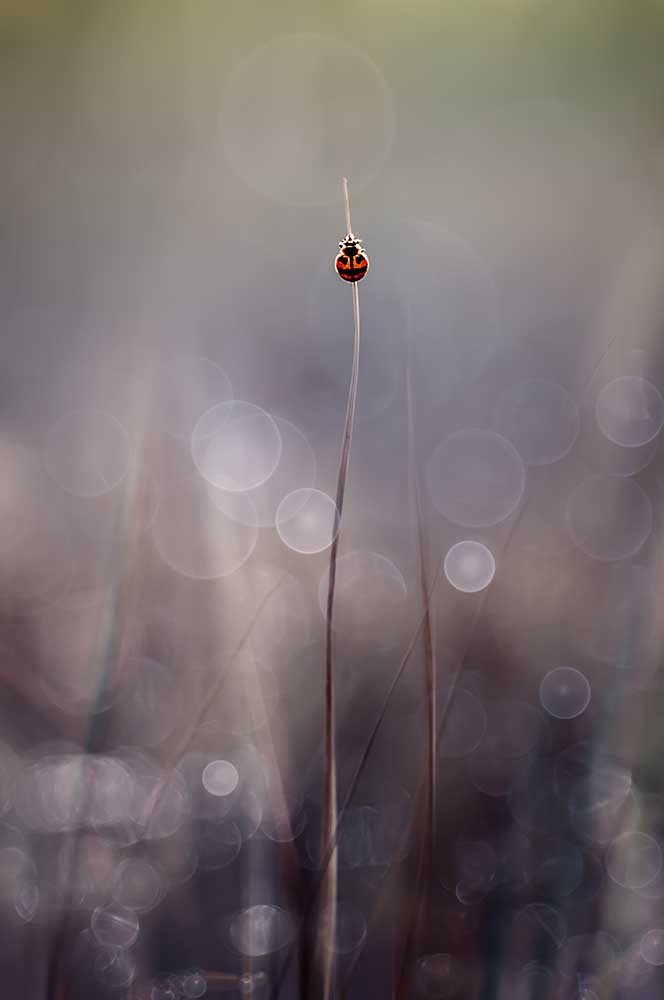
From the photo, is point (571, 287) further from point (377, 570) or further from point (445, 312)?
point (377, 570)

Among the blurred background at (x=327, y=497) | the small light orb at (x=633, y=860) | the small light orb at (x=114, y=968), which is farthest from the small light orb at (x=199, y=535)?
the small light orb at (x=633, y=860)

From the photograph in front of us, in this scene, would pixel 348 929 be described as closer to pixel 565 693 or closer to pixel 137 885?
pixel 137 885

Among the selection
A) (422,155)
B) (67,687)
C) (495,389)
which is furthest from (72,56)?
(67,687)

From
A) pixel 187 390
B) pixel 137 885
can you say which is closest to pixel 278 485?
pixel 187 390

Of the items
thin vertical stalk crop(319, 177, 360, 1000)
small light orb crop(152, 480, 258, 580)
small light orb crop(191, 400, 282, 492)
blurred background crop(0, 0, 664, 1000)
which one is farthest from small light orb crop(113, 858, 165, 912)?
small light orb crop(191, 400, 282, 492)

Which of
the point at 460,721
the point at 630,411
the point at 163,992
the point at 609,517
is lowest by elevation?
the point at 163,992

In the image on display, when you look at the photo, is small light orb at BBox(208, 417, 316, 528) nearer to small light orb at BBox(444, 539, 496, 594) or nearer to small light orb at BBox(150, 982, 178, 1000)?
small light orb at BBox(444, 539, 496, 594)

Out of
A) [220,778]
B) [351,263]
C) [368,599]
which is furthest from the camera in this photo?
[368,599]
